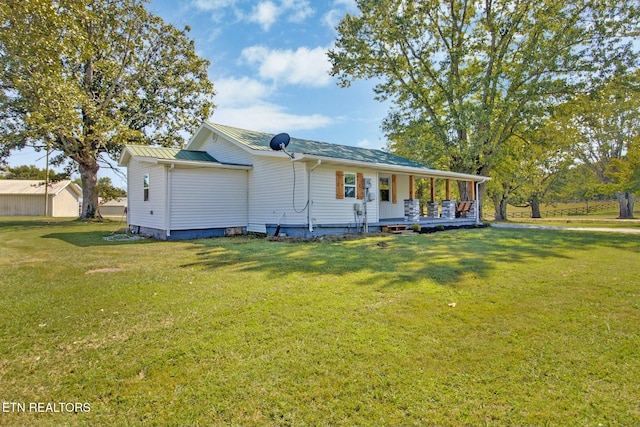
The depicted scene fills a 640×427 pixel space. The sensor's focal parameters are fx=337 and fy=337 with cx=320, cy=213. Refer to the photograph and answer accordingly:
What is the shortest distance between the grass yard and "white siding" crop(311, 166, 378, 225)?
221 inches

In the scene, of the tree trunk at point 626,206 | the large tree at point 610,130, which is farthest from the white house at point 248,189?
the tree trunk at point 626,206

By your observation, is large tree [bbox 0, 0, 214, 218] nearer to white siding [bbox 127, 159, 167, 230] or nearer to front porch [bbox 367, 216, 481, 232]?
white siding [bbox 127, 159, 167, 230]

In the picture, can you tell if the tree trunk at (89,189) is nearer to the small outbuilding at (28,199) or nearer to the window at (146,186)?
the window at (146,186)

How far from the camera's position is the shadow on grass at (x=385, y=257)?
5.45 meters

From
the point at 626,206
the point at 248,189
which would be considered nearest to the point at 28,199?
the point at 248,189

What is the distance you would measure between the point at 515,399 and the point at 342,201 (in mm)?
9887

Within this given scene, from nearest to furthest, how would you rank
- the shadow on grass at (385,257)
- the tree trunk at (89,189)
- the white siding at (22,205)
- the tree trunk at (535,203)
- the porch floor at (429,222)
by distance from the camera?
1. the shadow on grass at (385,257)
2. the porch floor at (429,222)
3. the tree trunk at (89,189)
4. the white siding at (22,205)
5. the tree trunk at (535,203)

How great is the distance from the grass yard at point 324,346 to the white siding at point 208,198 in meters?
5.67

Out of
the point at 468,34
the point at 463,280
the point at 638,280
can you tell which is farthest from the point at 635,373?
the point at 468,34

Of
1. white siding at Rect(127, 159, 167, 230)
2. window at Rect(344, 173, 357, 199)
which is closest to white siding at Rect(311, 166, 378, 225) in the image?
window at Rect(344, 173, 357, 199)

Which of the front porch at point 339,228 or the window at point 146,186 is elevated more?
the window at point 146,186

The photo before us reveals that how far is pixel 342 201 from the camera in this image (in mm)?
11906

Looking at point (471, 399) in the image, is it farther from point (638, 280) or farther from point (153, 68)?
point (153, 68)

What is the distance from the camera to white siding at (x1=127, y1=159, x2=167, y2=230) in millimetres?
11273
